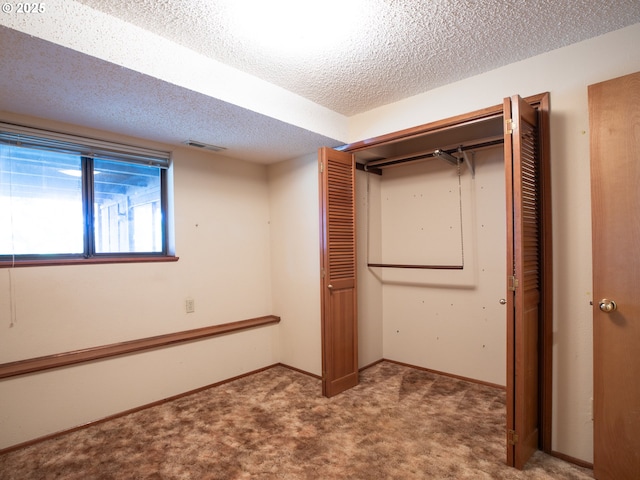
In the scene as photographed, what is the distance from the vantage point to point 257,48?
76.9 inches

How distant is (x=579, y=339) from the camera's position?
6.44 feet

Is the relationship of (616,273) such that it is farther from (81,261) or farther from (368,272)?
(81,261)

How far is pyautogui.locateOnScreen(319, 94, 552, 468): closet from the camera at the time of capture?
1883 mm

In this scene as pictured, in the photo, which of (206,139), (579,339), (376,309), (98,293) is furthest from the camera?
(376,309)

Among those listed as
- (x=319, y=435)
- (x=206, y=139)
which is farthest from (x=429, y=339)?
(x=206, y=139)

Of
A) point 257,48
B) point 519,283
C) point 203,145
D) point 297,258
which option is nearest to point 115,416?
point 297,258

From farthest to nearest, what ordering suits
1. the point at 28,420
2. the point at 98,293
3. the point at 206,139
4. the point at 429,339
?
the point at 429,339
the point at 206,139
the point at 98,293
the point at 28,420

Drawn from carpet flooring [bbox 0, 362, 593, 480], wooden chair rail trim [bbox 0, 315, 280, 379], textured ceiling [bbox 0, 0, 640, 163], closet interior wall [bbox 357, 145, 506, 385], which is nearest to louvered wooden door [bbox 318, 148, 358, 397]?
carpet flooring [bbox 0, 362, 593, 480]

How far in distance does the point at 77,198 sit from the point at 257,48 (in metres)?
1.77

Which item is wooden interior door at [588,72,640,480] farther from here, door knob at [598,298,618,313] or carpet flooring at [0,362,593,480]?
carpet flooring at [0,362,593,480]

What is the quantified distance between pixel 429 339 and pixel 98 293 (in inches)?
115

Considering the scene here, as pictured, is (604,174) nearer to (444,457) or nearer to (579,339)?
(579,339)

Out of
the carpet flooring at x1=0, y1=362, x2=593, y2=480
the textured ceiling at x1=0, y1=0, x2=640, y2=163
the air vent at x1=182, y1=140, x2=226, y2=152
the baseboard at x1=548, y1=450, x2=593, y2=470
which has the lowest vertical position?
the carpet flooring at x1=0, y1=362, x2=593, y2=480

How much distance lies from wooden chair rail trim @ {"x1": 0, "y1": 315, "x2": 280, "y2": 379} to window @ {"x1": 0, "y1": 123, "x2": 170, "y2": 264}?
664 mm
